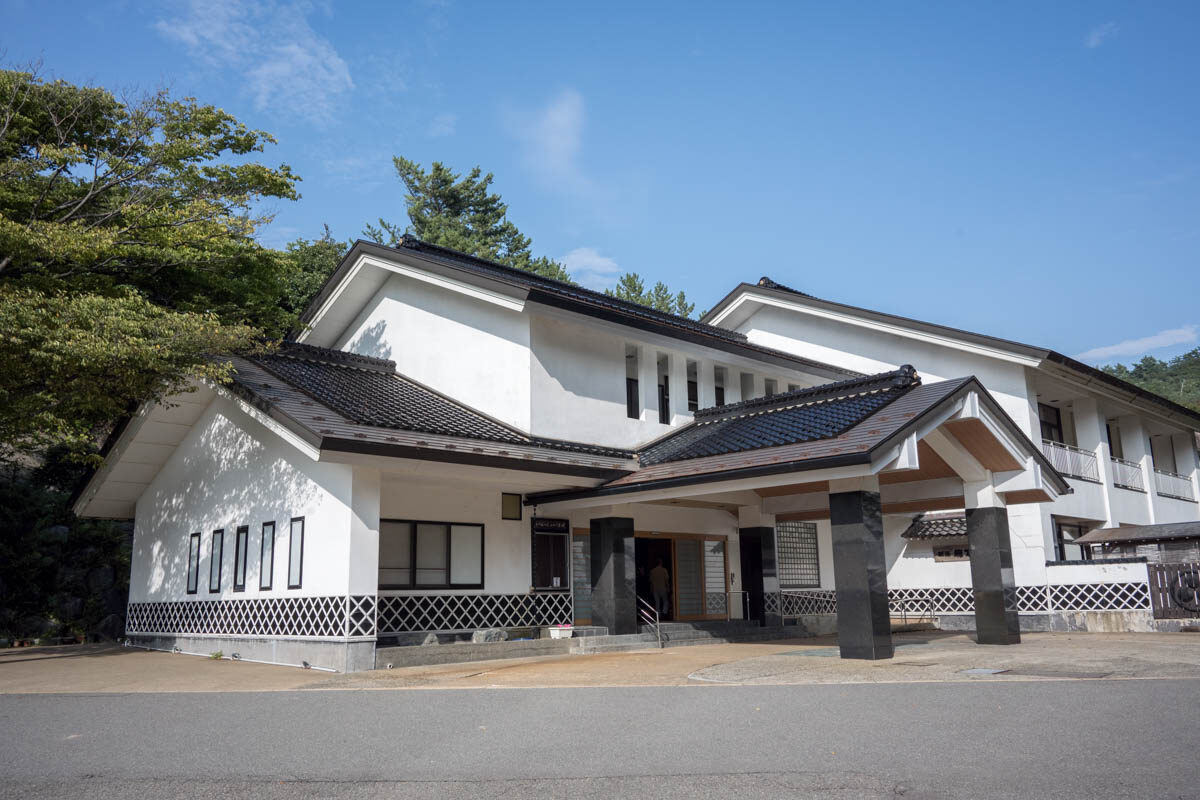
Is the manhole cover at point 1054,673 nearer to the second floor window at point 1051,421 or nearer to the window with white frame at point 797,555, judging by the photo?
the window with white frame at point 797,555

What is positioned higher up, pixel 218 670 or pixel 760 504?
pixel 760 504

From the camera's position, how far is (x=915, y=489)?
1533 cm

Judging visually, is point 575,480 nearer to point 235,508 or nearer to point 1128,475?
point 235,508

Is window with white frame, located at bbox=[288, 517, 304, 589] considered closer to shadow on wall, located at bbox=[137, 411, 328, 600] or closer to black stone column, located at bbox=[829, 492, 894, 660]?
shadow on wall, located at bbox=[137, 411, 328, 600]

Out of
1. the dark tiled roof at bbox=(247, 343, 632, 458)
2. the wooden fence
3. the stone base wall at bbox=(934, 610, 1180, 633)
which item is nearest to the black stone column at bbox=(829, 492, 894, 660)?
the dark tiled roof at bbox=(247, 343, 632, 458)

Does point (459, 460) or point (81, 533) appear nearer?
point (459, 460)

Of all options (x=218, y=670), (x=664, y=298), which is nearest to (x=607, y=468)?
(x=218, y=670)

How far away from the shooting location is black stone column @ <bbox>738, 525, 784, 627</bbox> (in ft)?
61.9

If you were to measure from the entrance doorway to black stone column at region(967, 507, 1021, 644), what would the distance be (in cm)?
695

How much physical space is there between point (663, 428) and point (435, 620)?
241 inches

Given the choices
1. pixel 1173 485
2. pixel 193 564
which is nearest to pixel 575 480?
pixel 193 564

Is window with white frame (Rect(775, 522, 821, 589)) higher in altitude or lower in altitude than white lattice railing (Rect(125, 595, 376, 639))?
higher

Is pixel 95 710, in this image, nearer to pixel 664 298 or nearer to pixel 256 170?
pixel 256 170

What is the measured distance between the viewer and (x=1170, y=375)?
80.5 m
